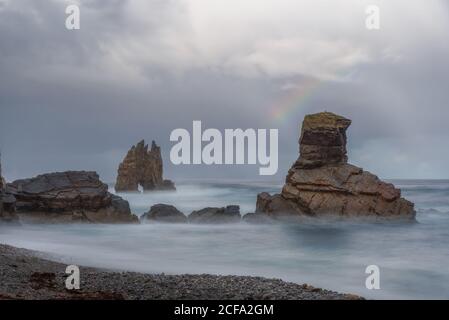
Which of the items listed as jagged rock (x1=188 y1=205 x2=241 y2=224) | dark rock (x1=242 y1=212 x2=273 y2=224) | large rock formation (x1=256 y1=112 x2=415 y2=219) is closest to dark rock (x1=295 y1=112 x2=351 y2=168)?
large rock formation (x1=256 y1=112 x2=415 y2=219)

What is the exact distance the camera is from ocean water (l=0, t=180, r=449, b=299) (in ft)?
57.3

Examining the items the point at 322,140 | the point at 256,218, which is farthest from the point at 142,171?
the point at 322,140

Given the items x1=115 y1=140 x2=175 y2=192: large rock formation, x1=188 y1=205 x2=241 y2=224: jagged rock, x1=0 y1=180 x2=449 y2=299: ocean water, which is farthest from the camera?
x1=115 y1=140 x2=175 y2=192: large rock formation

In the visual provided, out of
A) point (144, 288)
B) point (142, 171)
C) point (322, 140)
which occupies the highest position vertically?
point (322, 140)

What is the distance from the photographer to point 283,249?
21.8 meters

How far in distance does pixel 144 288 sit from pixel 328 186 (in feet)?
64.5

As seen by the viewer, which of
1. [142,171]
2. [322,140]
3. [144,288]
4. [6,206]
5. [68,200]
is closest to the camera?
[144,288]

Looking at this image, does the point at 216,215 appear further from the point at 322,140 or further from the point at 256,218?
the point at 322,140

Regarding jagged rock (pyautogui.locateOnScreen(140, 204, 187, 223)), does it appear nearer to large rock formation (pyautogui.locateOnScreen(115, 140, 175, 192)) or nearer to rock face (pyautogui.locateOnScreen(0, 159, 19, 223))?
large rock formation (pyautogui.locateOnScreen(115, 140, 175, 192))

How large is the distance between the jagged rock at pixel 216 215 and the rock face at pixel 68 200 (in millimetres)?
3317

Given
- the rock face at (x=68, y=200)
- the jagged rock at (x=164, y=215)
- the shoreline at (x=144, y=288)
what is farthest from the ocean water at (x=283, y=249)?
the shoreline at (x=144, y=288)

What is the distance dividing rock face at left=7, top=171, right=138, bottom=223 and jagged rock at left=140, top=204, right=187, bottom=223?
2.77 ft
